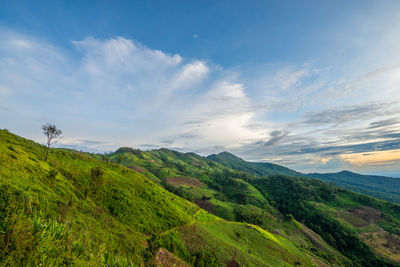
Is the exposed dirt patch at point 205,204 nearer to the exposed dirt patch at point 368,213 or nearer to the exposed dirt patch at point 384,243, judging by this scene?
the exposed dirt patch at point 384,243

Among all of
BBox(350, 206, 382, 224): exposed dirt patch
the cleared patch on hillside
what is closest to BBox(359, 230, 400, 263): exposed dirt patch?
the cleared patch on hillside

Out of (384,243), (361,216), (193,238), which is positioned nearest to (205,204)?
(193,238)

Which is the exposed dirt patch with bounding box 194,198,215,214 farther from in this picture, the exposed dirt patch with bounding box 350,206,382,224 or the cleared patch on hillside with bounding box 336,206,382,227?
the exposed dirt patch with bounding box 350,206,382,224

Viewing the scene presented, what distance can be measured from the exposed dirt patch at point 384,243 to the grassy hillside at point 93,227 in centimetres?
11976

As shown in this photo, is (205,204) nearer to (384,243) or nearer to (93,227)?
(93,227)

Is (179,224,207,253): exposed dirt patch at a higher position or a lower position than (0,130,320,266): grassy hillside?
lower

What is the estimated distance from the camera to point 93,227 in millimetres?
29344

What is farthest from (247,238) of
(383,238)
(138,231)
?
(383,238)

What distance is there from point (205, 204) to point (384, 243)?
153m

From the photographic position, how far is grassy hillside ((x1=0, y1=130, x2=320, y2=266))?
24.3ft

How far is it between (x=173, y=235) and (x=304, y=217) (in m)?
203

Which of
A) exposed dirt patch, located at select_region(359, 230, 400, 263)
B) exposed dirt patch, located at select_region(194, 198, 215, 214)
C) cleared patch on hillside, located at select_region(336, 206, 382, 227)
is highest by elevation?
exposed dirt patch, located at select_region(194, 198, 215, 214)

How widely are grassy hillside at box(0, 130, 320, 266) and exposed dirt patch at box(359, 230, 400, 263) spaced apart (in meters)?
120

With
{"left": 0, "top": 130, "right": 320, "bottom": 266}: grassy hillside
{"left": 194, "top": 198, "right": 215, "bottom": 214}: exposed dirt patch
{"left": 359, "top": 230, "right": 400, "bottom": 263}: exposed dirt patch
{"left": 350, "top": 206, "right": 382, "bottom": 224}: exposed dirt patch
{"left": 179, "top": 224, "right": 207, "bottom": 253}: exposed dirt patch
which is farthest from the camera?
{"left": 350, "top": 206, "right": 382, "bottom": 224}: exposed dirt patch
